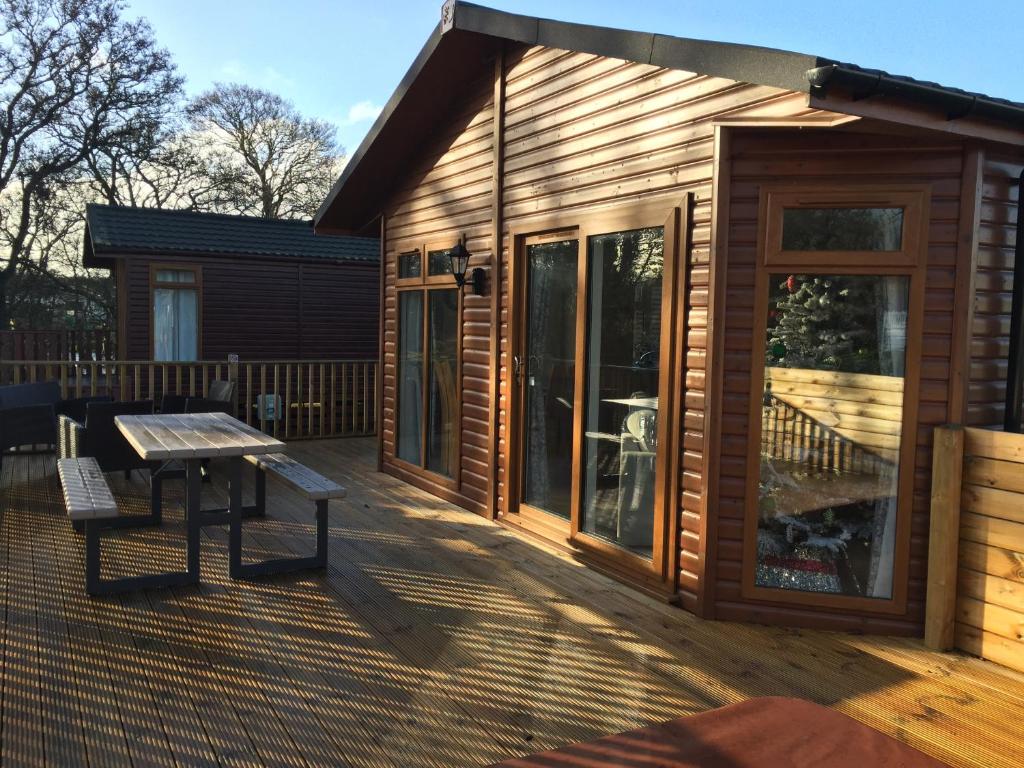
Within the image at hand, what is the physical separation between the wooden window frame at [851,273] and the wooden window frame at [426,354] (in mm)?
2807

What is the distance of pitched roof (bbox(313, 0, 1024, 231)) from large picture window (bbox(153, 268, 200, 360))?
5.04 m

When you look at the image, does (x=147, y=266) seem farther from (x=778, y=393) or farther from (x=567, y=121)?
(x=778, y=393)

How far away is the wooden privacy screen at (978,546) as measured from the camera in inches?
131

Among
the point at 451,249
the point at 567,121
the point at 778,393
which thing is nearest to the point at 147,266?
the point at 451,249

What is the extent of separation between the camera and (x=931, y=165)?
139 inches

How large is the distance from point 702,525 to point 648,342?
3.26ft

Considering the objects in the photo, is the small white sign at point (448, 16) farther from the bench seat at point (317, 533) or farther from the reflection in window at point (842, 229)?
the bench seat at point (317, 533)

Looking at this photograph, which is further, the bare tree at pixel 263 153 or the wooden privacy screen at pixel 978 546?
the bare tree at pixel 263 153

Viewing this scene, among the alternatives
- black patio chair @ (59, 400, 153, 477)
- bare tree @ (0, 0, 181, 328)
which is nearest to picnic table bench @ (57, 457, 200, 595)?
black patio chair @ (59, 400, 153, 477)

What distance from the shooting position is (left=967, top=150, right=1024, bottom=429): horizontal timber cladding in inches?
141

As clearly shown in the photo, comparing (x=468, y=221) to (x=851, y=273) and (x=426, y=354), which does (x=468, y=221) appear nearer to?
(x=426, y=354)

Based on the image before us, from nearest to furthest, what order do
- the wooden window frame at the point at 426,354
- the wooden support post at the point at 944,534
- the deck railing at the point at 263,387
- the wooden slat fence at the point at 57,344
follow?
the wooden support post at the point at 944,534
the wooden window frame at the point at 426,354
the deck railing at the point at 263,387
the wooden slat fence at the point at 57,344

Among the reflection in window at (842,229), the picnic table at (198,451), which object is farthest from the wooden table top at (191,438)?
the reflection in window at (842,229)

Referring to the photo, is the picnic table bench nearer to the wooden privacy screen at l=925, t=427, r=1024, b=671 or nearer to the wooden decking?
the wooden decking
